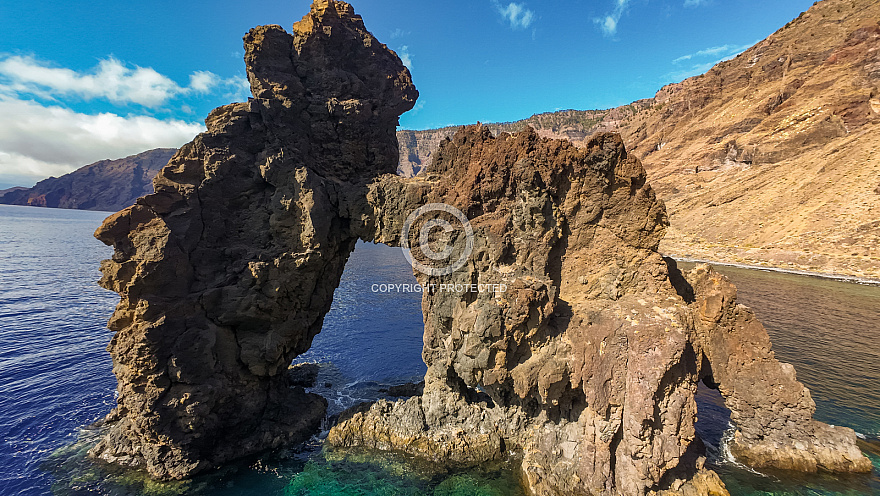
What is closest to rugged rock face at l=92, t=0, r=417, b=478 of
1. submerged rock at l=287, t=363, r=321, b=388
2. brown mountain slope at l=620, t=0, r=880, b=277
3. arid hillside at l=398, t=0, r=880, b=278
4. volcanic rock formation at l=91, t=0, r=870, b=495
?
volcanic rock formation at l=91, t=0, r=870, b=495

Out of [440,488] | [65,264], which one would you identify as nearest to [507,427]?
[440,488]

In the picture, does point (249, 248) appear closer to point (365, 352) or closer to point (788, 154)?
point (365, 352)

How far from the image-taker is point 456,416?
1619 cm

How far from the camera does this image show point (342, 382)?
22.7 metres

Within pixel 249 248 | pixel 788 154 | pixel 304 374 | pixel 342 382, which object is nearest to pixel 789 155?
pixel 788 154

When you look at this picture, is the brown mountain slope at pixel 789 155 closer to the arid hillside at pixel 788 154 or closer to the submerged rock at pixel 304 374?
the arid hillside at pixel 788 154

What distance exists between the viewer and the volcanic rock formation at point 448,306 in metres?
12.4

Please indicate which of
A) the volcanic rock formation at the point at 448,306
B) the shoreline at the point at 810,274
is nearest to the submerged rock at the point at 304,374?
the volcanic rock formation at the point at 448,306

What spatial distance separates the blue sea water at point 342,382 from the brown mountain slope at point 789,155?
35.9 feet

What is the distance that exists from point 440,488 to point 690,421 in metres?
9.24

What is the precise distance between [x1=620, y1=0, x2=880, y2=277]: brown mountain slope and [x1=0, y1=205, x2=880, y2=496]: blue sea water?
10933mm

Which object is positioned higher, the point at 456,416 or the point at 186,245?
the point at 186,245

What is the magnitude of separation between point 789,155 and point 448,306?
8689 cm

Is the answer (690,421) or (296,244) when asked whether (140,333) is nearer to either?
(296,244)
